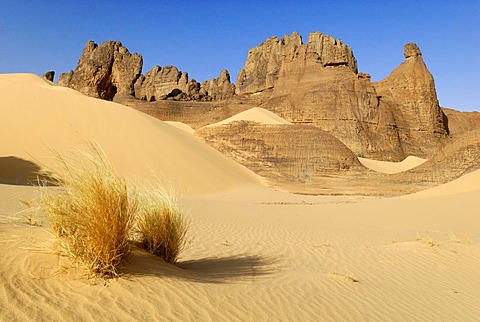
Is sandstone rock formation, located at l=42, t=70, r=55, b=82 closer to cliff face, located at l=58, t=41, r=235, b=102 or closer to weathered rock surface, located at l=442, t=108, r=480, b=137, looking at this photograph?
cliff face, located at l=58, t=41, r=235, b=102

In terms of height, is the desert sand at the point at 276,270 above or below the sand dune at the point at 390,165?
below

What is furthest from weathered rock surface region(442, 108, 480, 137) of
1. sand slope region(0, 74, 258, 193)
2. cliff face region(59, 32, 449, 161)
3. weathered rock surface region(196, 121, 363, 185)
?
sand slope region(0, 74, 258, 193)

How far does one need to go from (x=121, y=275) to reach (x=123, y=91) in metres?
56.3

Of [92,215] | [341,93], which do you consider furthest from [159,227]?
[341,93]

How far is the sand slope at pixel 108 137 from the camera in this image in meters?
18.9

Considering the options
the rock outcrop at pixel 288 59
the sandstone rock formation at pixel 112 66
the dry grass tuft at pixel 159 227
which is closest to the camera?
the dry grass tuft at pixel 159 227

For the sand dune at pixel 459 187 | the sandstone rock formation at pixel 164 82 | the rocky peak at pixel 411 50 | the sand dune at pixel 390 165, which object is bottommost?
the sand dune at pixel 459 187

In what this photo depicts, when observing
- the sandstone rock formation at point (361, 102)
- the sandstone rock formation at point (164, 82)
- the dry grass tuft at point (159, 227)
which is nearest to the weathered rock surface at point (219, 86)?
the sandstone rock formation at point (164, 82)

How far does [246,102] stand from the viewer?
4984 centimetres

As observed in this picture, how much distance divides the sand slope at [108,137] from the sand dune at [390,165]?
17.8 metres

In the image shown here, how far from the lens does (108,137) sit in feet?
71.2

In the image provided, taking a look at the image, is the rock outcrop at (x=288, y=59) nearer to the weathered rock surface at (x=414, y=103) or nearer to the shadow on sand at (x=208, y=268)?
the weathered rock surface at (x=414, y=103)

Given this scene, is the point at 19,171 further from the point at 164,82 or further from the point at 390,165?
the point at 164,82

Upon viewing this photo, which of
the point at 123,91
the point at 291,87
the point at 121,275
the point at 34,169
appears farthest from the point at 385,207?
the point at 123,91
